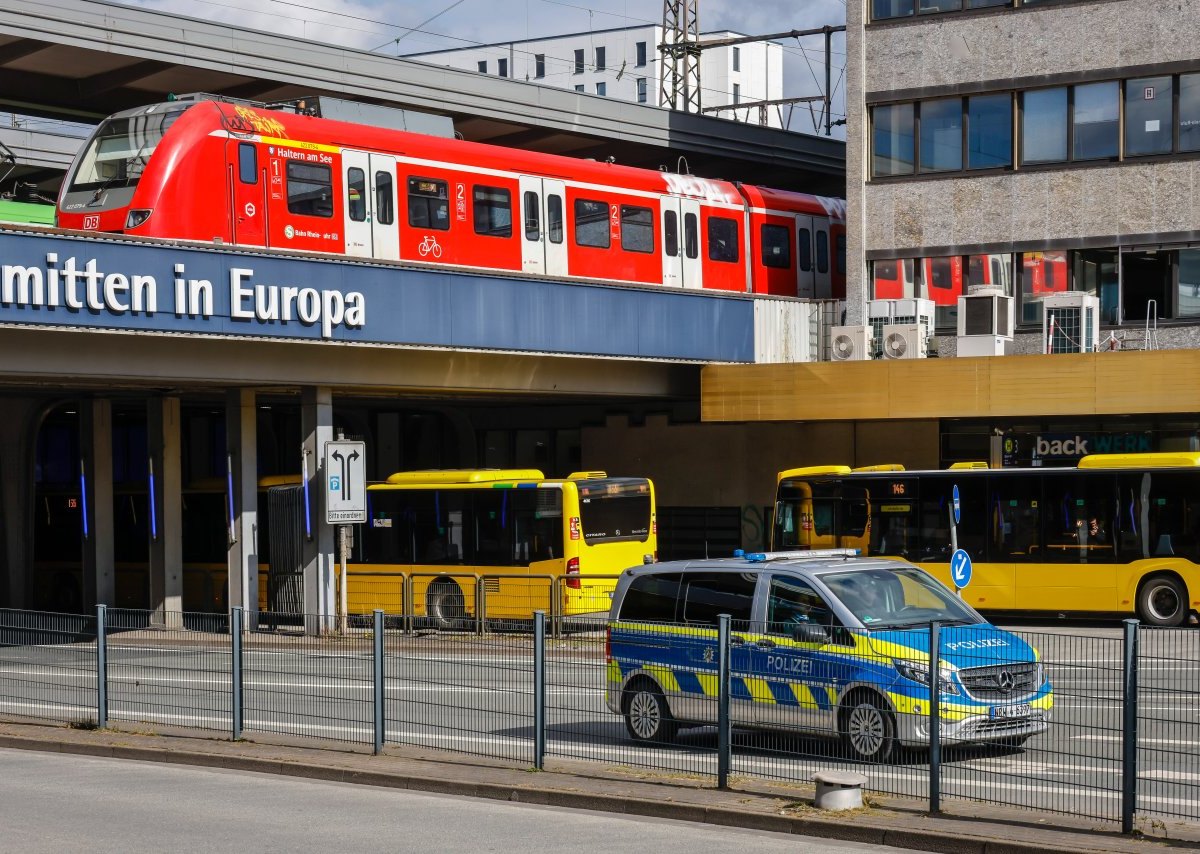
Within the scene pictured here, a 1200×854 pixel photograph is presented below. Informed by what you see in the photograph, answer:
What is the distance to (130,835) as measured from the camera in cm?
1146

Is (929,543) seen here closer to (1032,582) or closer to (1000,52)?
(1032,582)

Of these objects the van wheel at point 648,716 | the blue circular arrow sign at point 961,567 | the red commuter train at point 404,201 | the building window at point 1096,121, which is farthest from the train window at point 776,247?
the van wheel at point 648,716

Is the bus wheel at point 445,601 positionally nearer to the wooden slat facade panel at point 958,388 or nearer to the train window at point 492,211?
the train window at point 492,211

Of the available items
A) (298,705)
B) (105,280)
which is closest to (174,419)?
(105,280)

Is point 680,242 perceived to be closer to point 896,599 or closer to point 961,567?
point 961,567

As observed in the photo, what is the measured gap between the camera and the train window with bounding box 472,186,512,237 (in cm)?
2997

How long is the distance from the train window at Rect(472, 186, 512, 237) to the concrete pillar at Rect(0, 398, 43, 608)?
11.7 m

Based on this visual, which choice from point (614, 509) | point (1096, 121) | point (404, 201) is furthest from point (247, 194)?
point (1096, 121)

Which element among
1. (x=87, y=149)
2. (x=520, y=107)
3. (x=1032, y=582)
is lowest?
(x=1032, y=582)

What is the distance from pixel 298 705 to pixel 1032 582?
1635 centimetres

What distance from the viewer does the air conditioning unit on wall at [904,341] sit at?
33562mm

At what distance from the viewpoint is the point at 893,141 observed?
36688 mm

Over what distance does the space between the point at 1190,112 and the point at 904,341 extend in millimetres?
6877

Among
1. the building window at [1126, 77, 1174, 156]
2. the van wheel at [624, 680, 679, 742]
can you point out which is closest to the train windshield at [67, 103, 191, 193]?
the van wheel at [624, 680, 679, 742]
